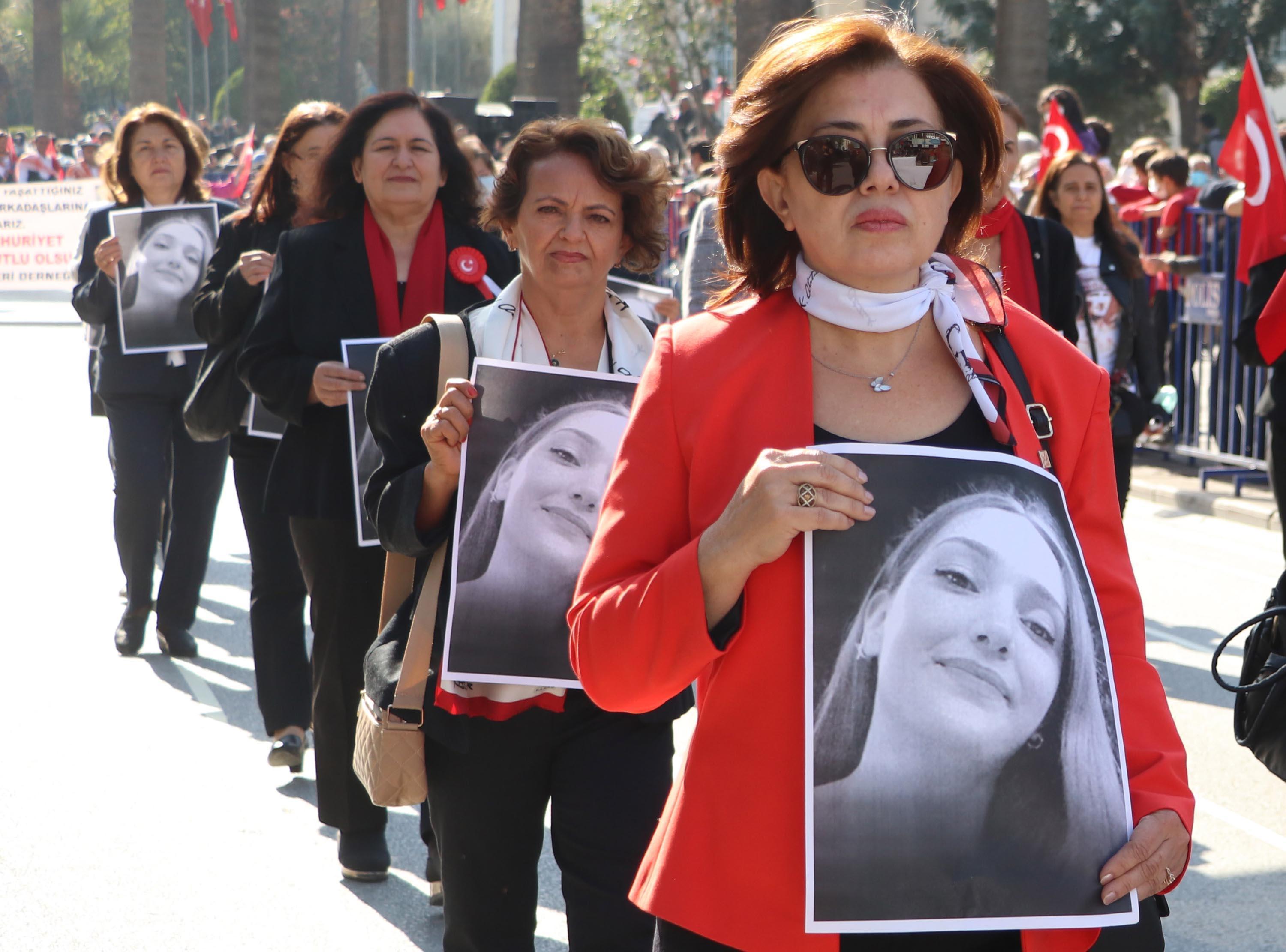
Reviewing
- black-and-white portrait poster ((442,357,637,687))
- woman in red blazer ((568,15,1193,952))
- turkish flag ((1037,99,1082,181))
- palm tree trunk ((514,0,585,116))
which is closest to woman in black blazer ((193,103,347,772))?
black-and-white portrait poster ((442,357,637,687))

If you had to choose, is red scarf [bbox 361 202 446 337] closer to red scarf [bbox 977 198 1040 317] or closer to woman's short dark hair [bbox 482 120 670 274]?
woman's short dark hair [bbox 482 120 670 274]

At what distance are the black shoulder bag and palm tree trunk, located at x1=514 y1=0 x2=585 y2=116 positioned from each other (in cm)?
1741

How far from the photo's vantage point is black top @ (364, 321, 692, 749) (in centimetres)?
320

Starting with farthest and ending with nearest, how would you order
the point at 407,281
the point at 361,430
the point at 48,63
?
the point at 48,63, the point at 407,281, the point at 361,430

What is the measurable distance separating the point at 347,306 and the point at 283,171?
1.35 meters

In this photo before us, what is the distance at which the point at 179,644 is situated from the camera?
727 cm

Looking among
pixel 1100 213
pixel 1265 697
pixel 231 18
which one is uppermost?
pixel 231 18

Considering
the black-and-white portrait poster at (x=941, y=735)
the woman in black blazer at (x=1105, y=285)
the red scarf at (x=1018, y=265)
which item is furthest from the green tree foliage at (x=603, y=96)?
the black-and-white portrait poster at (x=941, y=735)

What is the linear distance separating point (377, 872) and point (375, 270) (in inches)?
68.8

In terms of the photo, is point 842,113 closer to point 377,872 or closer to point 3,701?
point 377,872

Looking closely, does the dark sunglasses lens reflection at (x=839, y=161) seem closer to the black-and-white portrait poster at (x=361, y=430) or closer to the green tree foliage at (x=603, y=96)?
the black-and-white portrait poster at (x=361, y=430)

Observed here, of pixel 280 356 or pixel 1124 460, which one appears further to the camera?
pixel 1124 460

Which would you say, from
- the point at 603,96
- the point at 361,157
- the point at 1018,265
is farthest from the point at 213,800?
the point at 603,96

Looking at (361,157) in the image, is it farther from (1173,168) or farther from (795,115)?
(1173,168)
